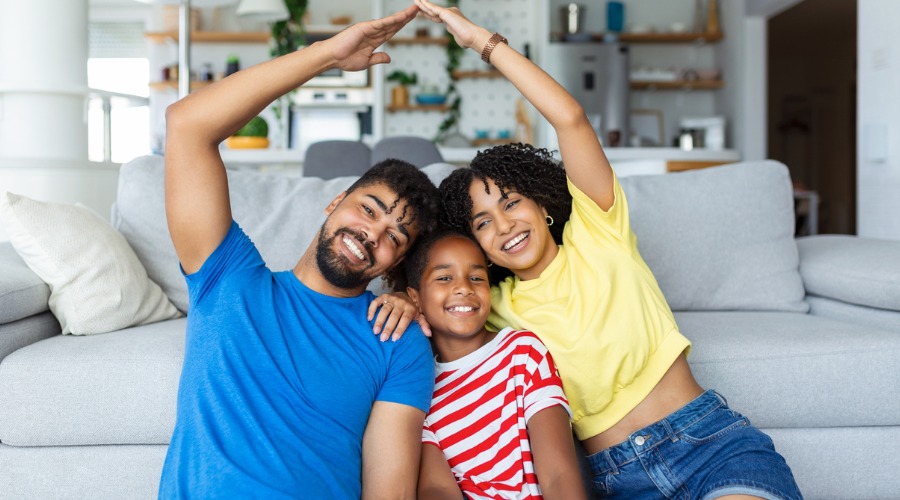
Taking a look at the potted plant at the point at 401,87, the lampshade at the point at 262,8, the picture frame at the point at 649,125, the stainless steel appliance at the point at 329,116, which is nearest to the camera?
the lampshade at the point at 262,8

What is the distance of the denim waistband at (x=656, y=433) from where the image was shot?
4.80 ft

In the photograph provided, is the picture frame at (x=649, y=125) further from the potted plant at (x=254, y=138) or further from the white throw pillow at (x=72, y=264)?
the white throw pillow at (x=72, y=264)

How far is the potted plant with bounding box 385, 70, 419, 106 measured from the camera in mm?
7363

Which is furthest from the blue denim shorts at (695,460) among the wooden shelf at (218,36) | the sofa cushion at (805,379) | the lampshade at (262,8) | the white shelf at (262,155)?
the wooden shelf at (218,36)

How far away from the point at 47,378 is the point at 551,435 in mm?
1107

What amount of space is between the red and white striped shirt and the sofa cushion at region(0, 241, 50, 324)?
1.02m

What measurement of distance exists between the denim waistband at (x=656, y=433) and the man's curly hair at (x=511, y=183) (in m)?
0.47

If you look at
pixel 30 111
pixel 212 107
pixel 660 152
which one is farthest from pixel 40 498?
pixel 660 152

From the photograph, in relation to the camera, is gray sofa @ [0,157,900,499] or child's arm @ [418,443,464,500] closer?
child's arm @ [418,443,464,500]

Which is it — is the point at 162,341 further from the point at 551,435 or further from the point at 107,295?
the point at 551,435

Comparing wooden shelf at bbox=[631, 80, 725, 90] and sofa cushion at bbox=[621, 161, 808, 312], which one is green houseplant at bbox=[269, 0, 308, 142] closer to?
wooden shelf at bbox=[631, 80, 725, 90]

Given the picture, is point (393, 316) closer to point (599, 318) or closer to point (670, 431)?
point (599, 318)

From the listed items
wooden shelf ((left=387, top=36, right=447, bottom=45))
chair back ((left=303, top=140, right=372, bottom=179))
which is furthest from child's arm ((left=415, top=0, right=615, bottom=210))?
wooden shelf ((left=387, top=36, right=447, bottom=45))

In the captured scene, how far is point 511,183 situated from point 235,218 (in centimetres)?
91
